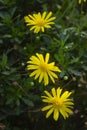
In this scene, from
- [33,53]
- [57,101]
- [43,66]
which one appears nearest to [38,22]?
[33,53]

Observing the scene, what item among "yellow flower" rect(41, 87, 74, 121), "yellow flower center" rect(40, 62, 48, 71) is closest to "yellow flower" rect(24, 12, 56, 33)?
"yellow flower center" rect(40, 62, 48, 71)

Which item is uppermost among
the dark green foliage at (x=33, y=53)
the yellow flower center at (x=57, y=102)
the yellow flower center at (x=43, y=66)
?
the dark green foliage at (x=33, y=53)

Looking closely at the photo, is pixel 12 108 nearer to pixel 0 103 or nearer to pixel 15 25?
pixel 0 103

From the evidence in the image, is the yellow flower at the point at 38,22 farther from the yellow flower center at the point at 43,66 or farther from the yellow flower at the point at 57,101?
the yellow flower at the point at 57,101

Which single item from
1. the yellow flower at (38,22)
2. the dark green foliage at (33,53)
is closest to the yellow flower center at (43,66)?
the dark green foliage at (33,53)

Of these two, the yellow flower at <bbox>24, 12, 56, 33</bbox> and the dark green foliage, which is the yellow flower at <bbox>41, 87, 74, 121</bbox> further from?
the yellow flower at <bbox>24, 12, 56, 33</bbox>

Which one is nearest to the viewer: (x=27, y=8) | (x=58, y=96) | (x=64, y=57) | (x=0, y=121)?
(x=58, y=96)

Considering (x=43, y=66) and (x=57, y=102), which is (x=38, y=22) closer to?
(x=43, y=66)

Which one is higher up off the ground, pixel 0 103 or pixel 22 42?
pixel 22 42

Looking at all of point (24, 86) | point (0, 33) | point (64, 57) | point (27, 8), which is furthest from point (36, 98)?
point (27, 8)
